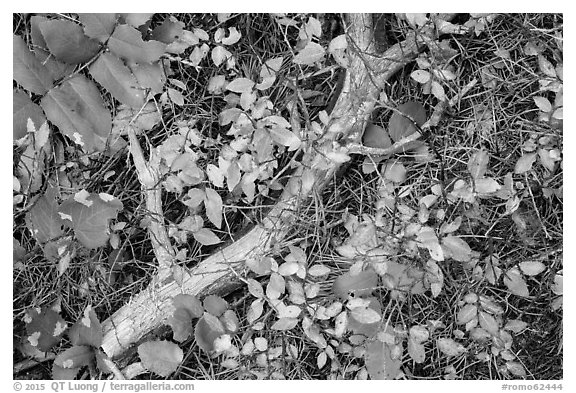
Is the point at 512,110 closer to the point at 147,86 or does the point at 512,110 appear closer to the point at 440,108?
the point at 440,108

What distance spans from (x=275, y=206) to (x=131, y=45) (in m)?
0.74

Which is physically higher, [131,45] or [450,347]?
[131,45]

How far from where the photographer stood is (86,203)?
1.98m

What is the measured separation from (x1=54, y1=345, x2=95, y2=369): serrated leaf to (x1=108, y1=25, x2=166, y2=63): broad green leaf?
106 centimetres

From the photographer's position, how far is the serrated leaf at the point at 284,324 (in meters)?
1.93

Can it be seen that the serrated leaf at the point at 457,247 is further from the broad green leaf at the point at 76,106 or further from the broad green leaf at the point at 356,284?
the broad green leaf at the point at 76,106

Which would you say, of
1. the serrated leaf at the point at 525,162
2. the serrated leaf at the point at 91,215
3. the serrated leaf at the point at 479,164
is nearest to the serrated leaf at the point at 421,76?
the serrated leaf at the point at 479,164

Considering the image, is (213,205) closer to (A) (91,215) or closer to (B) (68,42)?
(A) (91,215)

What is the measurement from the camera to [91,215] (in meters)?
1.98

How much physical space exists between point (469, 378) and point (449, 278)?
1.27 ft

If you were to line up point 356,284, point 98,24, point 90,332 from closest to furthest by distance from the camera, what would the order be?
point 98,24, point 356,284, point 90,332

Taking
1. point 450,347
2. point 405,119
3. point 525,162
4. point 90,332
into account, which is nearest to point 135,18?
point 405,119

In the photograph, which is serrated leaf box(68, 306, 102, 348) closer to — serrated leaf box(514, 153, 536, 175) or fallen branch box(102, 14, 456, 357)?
fallen branch box(102, 14, 456, 357)

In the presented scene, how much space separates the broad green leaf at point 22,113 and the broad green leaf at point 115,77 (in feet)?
0.86
